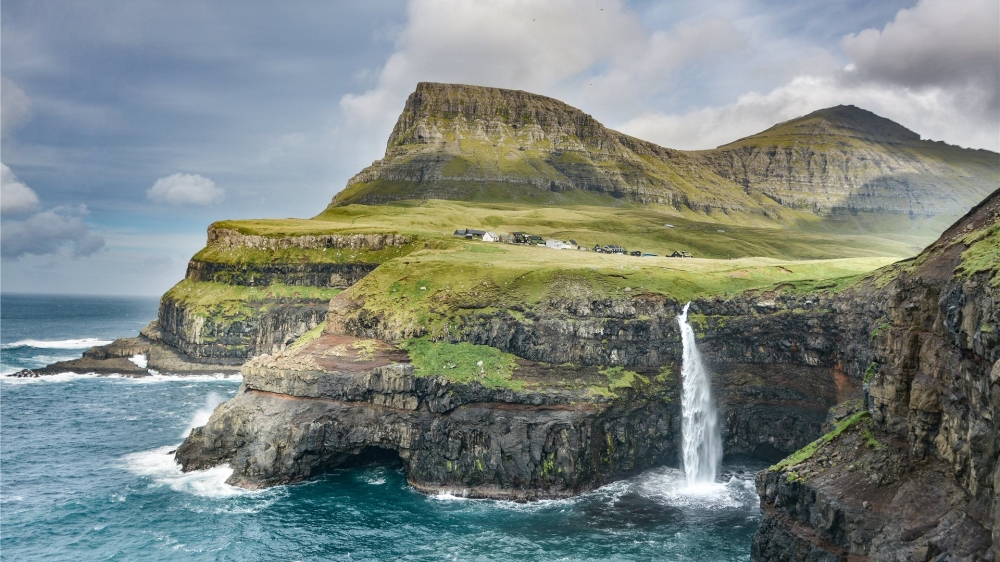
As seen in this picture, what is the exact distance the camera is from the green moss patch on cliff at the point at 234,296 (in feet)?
394

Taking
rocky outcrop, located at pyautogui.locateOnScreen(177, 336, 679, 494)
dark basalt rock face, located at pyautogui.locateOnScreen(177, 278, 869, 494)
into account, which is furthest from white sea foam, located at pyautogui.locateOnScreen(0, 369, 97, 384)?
dark basalt rock face, located at pyautogui.locateOnScreen(177, 278, 869, 494)

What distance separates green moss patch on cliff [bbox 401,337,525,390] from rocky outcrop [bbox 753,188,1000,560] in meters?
28.3

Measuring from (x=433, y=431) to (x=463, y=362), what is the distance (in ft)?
25.7

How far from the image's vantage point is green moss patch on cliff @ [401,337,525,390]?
60.8 meters

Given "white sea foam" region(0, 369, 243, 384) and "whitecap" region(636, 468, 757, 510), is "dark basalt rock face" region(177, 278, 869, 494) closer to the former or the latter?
"whitecap" region(636, 468, 757, 510)

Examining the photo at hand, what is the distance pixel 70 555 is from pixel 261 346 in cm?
7321

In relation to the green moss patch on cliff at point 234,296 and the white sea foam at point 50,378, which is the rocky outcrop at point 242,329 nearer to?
the green moss patch on cliff at point 234,296

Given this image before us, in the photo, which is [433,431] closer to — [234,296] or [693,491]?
[693,491]

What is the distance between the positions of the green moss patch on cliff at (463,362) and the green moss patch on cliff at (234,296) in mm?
60027

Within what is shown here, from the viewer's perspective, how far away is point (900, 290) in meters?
34.7

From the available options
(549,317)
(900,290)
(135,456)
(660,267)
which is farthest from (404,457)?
(900,290)

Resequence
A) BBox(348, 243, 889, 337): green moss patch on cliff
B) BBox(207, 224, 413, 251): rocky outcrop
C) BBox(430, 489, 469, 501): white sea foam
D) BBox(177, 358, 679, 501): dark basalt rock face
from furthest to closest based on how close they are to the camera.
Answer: BBox(207, 224, 413, 251): rocky outcrop → BBox(348, 243, 889, 337): green moss patch on cliff → BBox(177, 358, 679, 501): dark basalt rock face → BBox(430, 489, 469, 501): white sea foam

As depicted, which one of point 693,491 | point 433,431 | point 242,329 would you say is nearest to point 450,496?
point 433,431

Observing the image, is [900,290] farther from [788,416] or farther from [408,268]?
[408,268]
